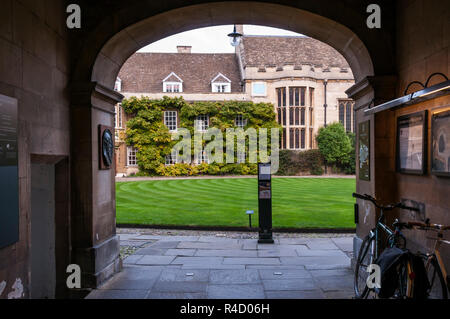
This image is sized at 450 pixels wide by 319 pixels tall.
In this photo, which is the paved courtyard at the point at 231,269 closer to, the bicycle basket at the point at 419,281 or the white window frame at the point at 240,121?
the bicycle basket at the point at 419,281

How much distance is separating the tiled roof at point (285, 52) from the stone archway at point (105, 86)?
2708 centimetres

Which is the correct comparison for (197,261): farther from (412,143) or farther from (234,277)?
(412,143)

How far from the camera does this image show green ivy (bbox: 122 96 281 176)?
29.4m

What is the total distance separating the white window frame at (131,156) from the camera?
30.4 m

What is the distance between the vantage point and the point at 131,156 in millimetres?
30688

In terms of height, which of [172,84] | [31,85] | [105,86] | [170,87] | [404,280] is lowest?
[404,280]

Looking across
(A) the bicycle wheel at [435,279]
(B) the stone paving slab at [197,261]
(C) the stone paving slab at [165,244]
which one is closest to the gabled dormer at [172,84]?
(C) the stone paving slab at [165,244]

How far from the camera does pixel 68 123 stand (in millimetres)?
5230

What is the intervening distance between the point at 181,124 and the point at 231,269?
80.3ft

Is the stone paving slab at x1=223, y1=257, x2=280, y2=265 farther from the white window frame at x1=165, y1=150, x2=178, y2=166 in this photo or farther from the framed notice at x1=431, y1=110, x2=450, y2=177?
the white window frame at x1=165, y1=150, x2=178, y2=166

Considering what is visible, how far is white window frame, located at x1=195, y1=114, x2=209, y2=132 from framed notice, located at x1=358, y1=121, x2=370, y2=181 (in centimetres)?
2498

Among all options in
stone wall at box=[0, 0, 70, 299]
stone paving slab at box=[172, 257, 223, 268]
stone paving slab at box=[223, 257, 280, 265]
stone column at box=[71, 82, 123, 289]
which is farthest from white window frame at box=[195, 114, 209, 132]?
stone wall at box=[0, 0, 70, 299]

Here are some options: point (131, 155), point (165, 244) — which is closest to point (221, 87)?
point (131, 155)
